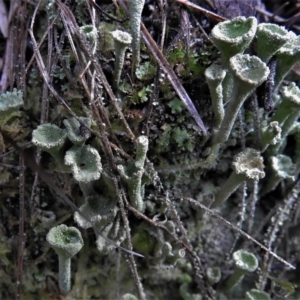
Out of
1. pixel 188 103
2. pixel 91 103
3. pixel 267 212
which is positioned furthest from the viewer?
pixel 267 212


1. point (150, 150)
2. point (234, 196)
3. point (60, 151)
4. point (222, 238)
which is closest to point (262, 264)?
point (222, 238)

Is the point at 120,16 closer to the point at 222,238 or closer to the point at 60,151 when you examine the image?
the point at 60,151

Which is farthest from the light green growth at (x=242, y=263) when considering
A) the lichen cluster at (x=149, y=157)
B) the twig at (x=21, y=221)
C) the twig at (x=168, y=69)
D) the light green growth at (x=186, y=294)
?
the twig at (x=21, y=221)

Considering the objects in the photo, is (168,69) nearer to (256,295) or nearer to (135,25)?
(135,25)

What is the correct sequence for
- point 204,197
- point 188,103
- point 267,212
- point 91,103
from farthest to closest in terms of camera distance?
1. point 267,212
2. point 204,197
3. point 188,103
4. point 91,103

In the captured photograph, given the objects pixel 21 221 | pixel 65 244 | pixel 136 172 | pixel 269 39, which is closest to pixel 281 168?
pixel 269 39

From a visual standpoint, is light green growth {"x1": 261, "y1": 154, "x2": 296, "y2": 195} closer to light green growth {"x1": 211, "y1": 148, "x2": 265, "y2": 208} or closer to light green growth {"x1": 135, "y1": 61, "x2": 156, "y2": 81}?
light green growth {"x1": 211, "y1": 148, "x2": 265, "y2": 208}
